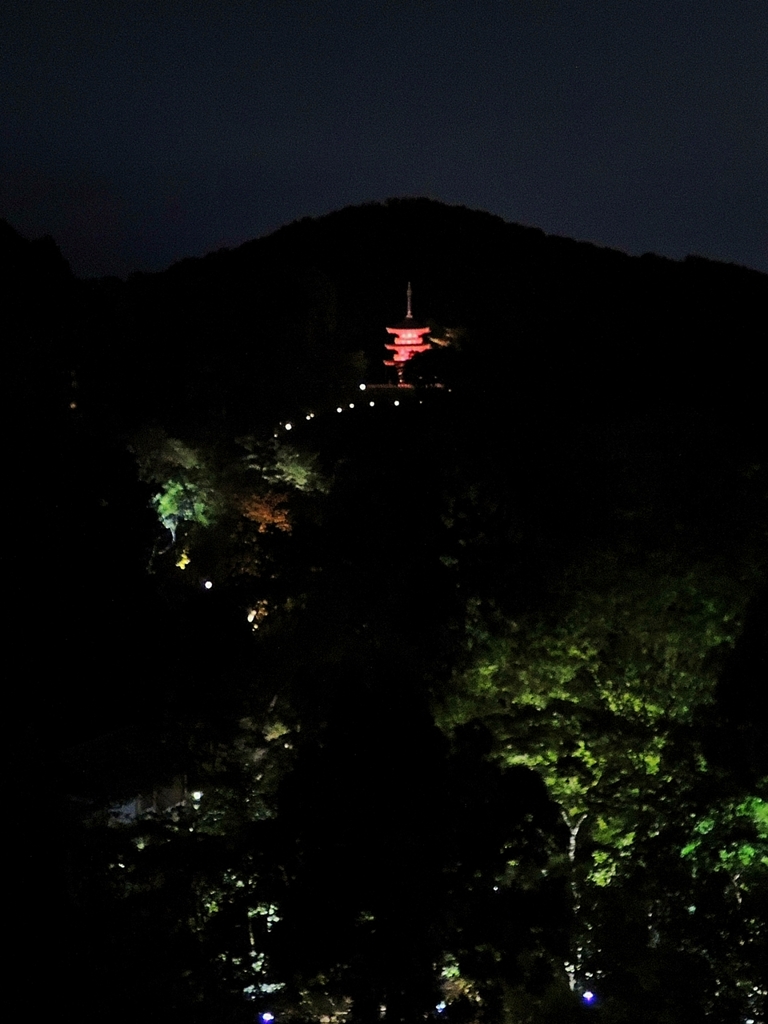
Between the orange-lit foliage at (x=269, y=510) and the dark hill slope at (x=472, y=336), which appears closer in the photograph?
the orange-lit foliage at (x=269, y=510)

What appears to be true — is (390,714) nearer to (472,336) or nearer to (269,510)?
(269,510)

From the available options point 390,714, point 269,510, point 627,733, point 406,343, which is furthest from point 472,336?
point 390,714

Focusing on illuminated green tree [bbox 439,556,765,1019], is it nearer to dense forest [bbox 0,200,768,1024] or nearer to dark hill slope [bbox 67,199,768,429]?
dense forest [bbox 0,200,768,1024]

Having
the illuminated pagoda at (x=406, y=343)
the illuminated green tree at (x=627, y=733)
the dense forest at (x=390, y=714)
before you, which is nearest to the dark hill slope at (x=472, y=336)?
the illuminated pagoda at (x=406, y=343)

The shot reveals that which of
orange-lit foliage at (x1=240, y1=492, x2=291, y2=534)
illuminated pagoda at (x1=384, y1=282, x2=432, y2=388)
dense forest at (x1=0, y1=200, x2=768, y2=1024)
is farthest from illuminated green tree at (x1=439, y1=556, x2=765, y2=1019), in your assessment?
illuminated pagoda at (x1=384, y1=282, x2=432, y2=388)

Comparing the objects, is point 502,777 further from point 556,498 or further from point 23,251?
point 23,251

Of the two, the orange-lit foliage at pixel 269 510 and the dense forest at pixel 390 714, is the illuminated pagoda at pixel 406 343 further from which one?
the orange-lit foliage at pixel 269 510

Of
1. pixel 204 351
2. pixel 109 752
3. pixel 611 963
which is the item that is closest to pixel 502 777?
pixel 611 963

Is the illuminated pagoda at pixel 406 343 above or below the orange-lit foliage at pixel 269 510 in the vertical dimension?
above

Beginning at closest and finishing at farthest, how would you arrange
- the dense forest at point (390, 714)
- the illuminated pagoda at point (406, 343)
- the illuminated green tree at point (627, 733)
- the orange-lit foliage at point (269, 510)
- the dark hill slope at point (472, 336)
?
the dense forest at point (390, 714) < the illuminated green tree at point (627, 733) < the orange-lit foliage at point (269, 510) < the dark hill slope at point (472, 336) < the illuminated pagoda at point (406, 343)
